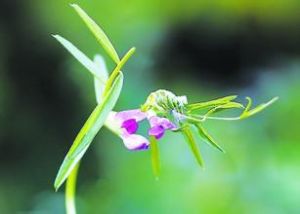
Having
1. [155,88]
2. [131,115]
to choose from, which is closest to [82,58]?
[131,115]

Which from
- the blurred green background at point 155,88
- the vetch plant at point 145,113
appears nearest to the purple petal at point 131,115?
the vetch plant at point 145,113

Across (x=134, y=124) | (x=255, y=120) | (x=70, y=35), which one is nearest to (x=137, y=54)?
(x=70, y=35)

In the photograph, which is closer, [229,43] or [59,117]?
[59,117]

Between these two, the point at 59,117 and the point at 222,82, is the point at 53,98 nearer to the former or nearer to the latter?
the point at 59,117

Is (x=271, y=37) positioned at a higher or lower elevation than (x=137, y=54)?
lower

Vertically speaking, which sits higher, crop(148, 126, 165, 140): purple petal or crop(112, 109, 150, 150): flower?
crop(112, 109, 150, 150): flower

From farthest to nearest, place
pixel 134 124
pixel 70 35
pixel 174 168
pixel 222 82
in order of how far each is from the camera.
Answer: pixel 222 82 < pixel 70 35 < pixel 174 168 < pixel 134 124

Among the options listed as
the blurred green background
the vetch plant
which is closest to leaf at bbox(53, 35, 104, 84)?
the vetch plant

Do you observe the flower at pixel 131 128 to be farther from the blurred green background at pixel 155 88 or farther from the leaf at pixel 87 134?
the blurred green background at pixel 155 88

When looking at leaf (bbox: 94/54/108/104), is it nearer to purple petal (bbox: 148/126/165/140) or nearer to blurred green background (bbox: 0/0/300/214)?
purple petal (bbox: 148/126/165/140)
